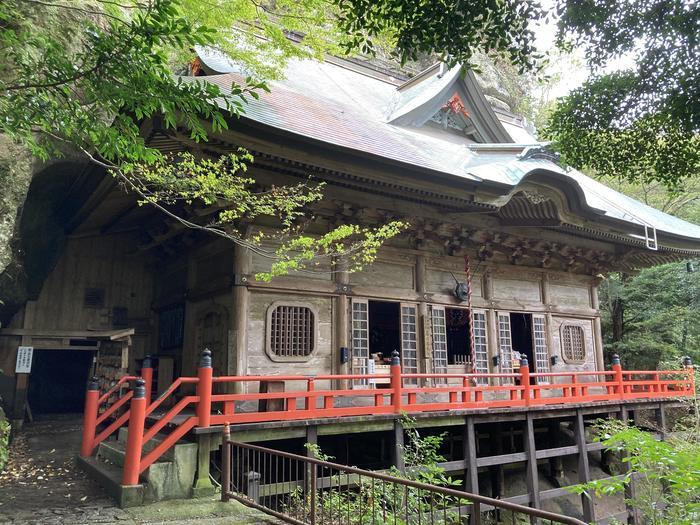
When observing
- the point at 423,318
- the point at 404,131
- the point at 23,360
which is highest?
the point at 404,131

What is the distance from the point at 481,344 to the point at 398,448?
14.9 ft

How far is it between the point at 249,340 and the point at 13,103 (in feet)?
16.8

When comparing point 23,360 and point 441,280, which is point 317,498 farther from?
point 23,360

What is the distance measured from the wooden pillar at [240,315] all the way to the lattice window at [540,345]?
7473 millimetres

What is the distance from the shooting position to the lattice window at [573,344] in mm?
13094

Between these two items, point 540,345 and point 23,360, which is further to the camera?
point 540,345

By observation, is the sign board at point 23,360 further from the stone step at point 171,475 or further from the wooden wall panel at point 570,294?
the wooden wall panel at point 570,294

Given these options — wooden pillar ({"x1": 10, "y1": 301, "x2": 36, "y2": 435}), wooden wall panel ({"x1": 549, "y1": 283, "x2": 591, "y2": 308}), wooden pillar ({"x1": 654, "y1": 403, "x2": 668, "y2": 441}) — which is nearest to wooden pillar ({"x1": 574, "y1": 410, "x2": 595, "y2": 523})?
wooden pillar ({"x1": 654, "y1": 403, "x2": 668, "y2": 441})

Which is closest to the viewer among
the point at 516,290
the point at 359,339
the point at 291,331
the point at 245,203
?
the point at 245,203

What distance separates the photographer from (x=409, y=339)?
10352mm

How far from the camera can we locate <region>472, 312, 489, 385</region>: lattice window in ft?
37.0

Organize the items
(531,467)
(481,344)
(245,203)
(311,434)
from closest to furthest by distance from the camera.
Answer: (245,203)
(311,434)
(531,467)
(481,344)

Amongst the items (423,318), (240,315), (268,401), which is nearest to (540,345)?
(423,318)

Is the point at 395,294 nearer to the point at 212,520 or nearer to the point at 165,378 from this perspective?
the point at 165,378
